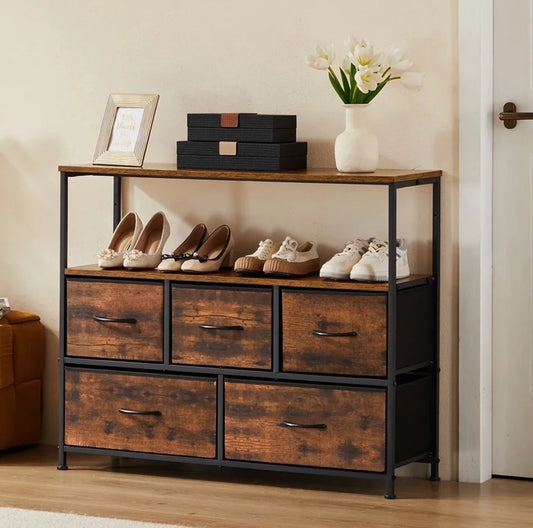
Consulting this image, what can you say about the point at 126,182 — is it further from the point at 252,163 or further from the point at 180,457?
the point at 180,457

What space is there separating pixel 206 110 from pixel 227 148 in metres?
0.38

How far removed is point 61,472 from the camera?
151 inches

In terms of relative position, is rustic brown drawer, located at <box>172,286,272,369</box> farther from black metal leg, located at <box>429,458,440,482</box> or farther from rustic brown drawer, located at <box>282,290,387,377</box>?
black metal leg, located at <box>429,458,440,482</box>

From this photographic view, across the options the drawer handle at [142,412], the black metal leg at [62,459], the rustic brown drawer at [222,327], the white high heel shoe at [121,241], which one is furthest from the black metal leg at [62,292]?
the rustic brown drawer at [222,327]

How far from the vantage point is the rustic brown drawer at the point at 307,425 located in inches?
137

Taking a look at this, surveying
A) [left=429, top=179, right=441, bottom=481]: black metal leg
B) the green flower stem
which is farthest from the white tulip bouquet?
[left=429, top=179, right=441, bottom=481]: black metal leg

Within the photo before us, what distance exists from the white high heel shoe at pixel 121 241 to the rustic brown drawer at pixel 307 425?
0.55 meters

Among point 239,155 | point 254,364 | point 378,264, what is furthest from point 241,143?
point 254,364

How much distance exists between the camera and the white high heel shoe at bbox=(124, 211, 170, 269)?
375cm

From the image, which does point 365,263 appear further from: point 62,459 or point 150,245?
point 62,459

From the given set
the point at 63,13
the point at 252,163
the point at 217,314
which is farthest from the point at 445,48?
the point at 63,13

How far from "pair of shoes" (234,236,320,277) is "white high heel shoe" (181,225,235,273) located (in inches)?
4.0

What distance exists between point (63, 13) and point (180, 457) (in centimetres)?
158

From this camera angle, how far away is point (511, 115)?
366cm
